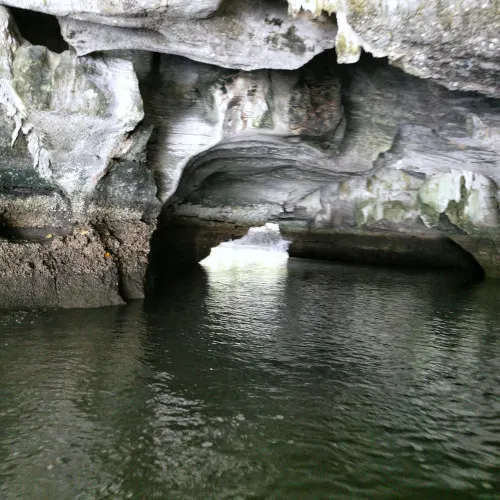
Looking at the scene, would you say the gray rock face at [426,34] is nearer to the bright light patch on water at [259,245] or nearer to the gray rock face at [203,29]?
the gray rock face at [203,29]

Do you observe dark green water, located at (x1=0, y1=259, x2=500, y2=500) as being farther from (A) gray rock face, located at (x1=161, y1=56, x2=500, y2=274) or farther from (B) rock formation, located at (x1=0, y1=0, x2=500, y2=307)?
(A) gray rock face, located at (x1=161, y1=56, x2=500, y2=274)

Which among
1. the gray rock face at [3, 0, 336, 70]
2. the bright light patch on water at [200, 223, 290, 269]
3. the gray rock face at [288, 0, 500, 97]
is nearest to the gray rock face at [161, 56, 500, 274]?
the gray rock face at [3, 0, 336, 70]

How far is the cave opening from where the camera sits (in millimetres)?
6468

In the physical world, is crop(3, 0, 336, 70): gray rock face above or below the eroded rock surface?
above

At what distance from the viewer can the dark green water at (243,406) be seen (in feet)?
10.0

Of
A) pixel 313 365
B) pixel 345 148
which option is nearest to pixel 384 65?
pixel 345 148

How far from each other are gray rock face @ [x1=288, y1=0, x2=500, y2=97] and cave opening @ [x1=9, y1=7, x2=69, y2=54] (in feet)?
12.9

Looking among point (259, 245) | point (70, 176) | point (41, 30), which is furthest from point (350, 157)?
point (259, 245)

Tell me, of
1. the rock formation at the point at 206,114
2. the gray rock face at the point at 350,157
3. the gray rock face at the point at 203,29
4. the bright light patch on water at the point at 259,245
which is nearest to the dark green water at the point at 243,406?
the rock formation at the point at 206,114

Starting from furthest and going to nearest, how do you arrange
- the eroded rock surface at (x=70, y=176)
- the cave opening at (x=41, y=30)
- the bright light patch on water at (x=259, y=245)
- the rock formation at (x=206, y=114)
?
the bright light patch on water at (x=259, y=245) < the cave opening at (x=41, y=30) < the eroded rock surface at (x=70, y=176) < the rock formation at (x=206, y=114)

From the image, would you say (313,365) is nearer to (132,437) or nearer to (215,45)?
(132,437)

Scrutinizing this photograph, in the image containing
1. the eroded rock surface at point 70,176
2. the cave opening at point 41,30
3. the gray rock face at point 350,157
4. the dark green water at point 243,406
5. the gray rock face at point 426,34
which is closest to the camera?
the dark green water at point 243,406

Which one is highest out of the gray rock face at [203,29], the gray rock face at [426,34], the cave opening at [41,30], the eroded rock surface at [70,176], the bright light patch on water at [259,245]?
the cave opening at [41,30]

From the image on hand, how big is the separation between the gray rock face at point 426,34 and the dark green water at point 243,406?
124 inches
